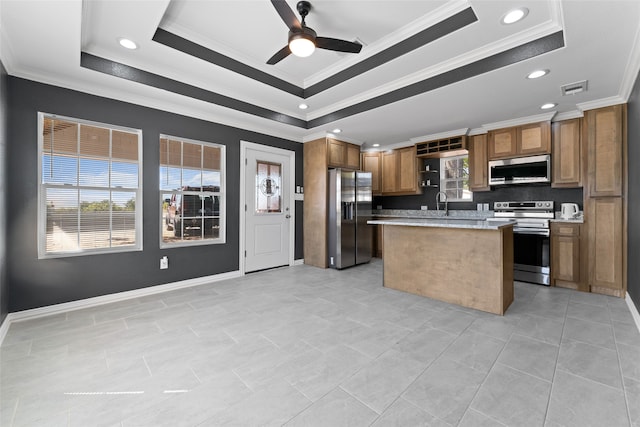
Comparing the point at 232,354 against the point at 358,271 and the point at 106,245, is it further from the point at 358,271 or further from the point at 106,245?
the point at 358,271

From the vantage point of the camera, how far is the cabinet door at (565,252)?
3.72 meters

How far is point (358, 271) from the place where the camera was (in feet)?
16.0

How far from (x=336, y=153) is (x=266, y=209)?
1.71 m

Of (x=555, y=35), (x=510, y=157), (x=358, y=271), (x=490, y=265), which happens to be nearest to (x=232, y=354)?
(x=490, y=265)

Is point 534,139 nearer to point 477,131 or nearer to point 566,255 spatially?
point 477,131

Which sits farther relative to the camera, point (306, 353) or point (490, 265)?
point (490, 265)

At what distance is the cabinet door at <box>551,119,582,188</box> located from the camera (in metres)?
3.84

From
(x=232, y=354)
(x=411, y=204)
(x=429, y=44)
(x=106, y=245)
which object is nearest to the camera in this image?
(x=232, y=354)

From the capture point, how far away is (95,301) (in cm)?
315

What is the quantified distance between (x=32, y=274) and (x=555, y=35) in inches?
215

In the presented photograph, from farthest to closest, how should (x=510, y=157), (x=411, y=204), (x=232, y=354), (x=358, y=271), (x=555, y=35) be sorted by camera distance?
1. (x=411, y=204)
2. (x=358, y=271)
3. (x=510, y=157)
4. (x=555, y=35)
5. (x=232, y=354)

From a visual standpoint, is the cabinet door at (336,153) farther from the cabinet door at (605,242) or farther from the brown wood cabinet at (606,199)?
the cabinet door at (605,242)

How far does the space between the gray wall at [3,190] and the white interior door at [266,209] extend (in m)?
2.65

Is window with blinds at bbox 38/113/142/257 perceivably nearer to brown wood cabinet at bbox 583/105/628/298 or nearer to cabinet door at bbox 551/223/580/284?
cabinet door at bbox 551/223/580/284
